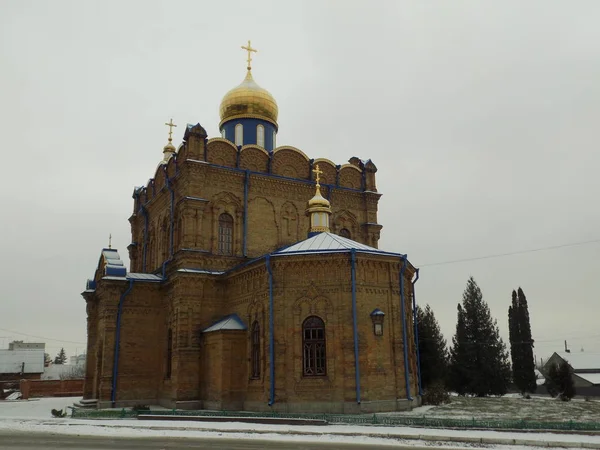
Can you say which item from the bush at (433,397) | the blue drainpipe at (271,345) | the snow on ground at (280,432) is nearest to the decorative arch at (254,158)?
the blue drainpipe at (271,345)

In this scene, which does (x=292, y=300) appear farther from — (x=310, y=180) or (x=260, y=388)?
(x=310, y=180)

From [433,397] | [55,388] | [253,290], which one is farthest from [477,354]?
[55,388]

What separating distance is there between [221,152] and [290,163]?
3.05 m

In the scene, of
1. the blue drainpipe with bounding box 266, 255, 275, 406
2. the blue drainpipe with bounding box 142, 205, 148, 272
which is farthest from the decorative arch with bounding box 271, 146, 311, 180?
the blue drainpipe with bounding box 142, 205, 148, 272

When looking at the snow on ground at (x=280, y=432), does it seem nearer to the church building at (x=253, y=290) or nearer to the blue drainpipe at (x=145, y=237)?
the church building at (x=253, y=290)

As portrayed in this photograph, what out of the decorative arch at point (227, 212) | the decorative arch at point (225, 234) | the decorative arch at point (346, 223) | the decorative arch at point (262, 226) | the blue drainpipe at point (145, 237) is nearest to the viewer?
the decorative arch at point (227, 212)

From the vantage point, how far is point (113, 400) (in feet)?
66.4

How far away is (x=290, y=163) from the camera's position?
76.9 feet

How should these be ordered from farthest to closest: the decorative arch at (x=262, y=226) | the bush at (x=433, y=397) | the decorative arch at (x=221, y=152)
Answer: the decorative arch at (x=262, y=226) < the decorative arch at (x=221, y=152) < the bush at (x=433, y=397)

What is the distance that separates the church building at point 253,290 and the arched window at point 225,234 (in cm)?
6

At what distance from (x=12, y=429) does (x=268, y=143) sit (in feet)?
49.1

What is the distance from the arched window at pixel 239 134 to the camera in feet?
81.1

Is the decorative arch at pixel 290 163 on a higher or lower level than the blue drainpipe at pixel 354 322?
higher

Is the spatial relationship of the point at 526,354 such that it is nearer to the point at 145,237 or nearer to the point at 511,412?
the point at 511,412
